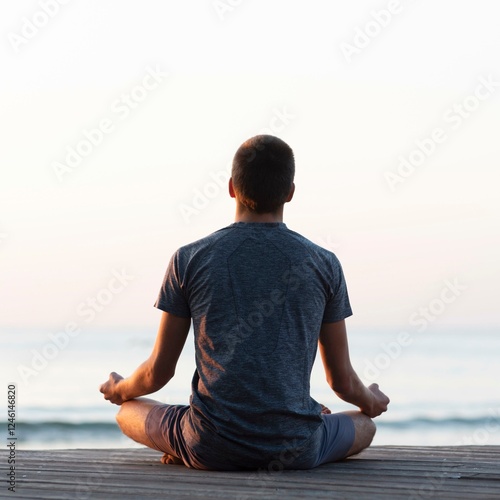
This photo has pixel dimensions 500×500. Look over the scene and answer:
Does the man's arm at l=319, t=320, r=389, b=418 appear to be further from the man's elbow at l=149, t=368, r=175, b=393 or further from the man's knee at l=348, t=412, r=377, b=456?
the man's elbow at l=149, t=368, r=175, b=393

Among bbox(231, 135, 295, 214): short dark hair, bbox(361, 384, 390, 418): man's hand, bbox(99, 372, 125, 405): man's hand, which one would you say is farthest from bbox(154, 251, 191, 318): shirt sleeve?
bbox(361, 384, 390, 418): man's hand

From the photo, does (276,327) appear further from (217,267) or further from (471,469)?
(471,469)

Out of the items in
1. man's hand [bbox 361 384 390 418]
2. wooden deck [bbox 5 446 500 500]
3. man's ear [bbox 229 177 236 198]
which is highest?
man's ear [bbox 229 177 236 198]

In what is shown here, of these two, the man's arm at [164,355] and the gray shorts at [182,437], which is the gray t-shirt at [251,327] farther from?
the gray shorts at [182,437]

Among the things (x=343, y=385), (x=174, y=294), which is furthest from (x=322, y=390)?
(x=174, y=294)

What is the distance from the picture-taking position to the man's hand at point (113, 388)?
4.25m

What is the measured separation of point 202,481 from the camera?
3576 millimetres

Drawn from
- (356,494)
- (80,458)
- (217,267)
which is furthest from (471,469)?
(80,458)

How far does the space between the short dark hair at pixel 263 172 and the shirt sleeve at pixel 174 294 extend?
39 cm

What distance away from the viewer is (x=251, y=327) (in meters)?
3.56

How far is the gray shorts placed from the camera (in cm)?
391

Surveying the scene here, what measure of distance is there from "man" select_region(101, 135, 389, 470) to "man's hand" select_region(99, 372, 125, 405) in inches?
18.9

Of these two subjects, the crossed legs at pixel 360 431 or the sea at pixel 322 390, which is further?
the sea at pixel 322 390

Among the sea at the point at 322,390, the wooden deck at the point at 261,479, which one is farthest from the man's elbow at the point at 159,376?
the sea at the point at 322,390
